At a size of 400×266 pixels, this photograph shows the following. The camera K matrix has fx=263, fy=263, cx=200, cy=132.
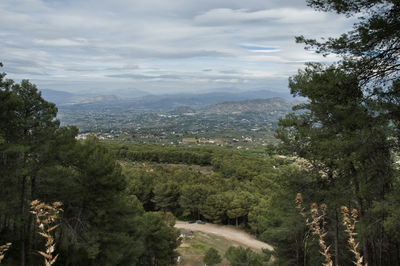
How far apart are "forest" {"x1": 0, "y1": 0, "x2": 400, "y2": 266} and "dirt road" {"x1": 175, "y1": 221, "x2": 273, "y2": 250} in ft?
30.7

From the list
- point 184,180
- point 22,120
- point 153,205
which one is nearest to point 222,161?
point 184,180

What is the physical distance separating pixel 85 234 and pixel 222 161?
37.5 meters

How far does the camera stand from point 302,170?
867 centimetres

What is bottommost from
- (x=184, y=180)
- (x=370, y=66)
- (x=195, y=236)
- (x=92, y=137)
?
(x=195, y=236)

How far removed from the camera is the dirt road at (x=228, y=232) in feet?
75.3

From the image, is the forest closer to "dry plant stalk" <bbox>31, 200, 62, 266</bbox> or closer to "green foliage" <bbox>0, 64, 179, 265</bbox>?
"green foliage" <bbox>0, 64, 179, 265</bbox>

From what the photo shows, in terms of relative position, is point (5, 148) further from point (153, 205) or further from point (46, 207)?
point (153, 205)

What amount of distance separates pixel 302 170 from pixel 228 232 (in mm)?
18982

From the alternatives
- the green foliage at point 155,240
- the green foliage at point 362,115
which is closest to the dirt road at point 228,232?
the green foliage at point 155,240

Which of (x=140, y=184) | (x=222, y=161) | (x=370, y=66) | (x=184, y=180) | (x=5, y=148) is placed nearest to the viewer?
(x=370, y=66)

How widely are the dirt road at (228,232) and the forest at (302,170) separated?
937cm

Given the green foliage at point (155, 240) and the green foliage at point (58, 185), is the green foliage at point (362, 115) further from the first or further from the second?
the green foliage at point (155, 240)

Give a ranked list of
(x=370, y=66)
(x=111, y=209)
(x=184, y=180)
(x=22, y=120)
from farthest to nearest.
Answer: (x=184, y=180), (x=111, y=209), (x=22, y=120), (x=370, y=66)

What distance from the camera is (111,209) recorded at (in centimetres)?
1018
